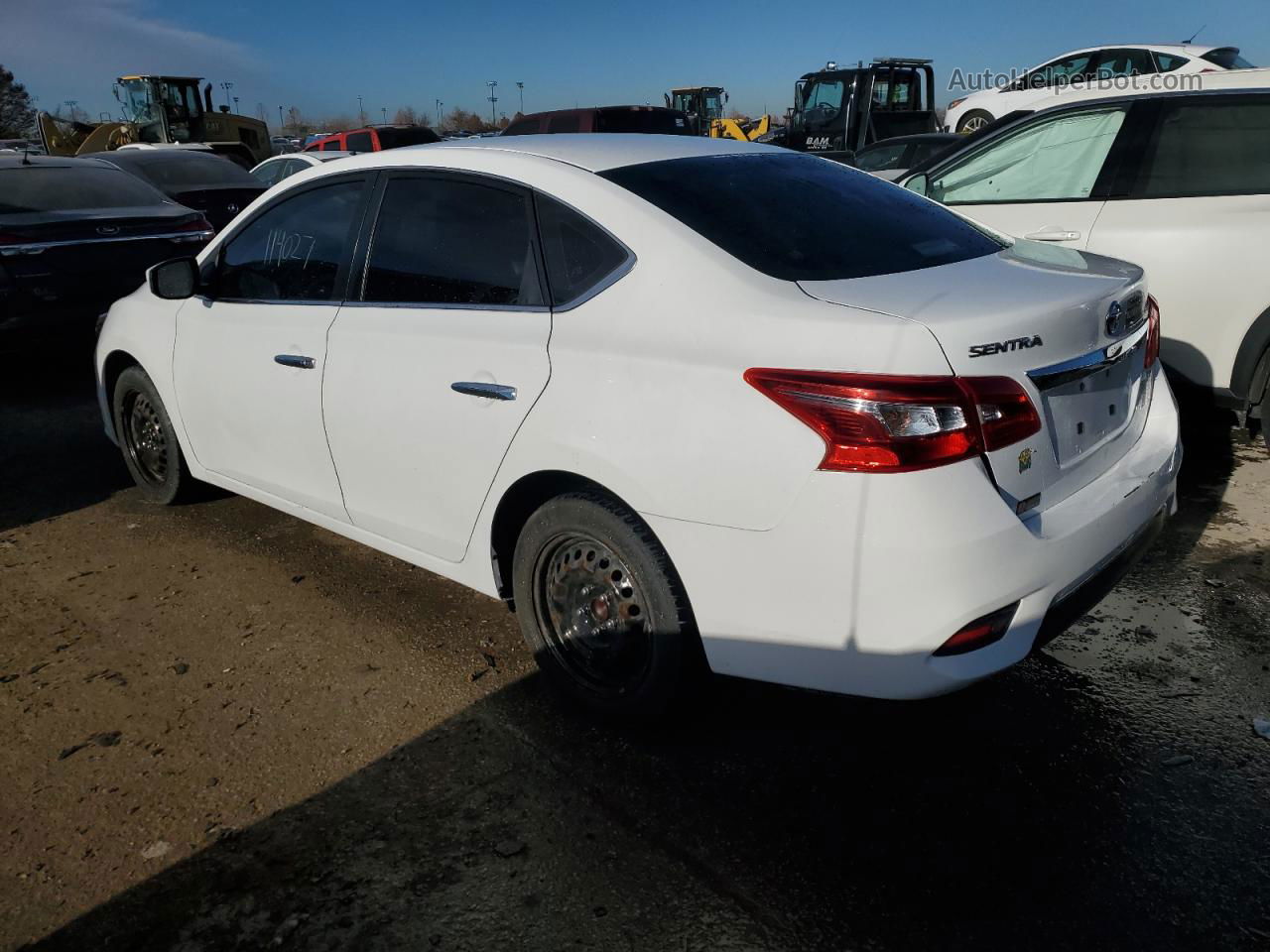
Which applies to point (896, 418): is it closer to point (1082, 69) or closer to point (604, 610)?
point (604, 610)

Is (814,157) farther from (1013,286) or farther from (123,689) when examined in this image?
(123,689)

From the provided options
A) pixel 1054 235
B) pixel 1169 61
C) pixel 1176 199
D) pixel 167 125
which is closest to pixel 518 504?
pixel 1054 235

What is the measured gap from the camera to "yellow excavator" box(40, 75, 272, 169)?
2503cm

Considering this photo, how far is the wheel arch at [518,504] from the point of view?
9.14ft

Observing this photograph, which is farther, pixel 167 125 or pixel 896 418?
pixel 167 125

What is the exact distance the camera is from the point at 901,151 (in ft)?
39.7

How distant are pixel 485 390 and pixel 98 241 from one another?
5.42m

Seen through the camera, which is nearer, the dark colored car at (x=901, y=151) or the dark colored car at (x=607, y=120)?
the dark colored car at (x=901, y=151)

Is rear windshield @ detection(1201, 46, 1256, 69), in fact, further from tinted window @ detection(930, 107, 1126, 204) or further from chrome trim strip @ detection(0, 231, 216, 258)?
chrome trim strip @ detection(0, 231, 216, 258)

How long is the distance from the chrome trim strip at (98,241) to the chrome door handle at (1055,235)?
5.81 metres

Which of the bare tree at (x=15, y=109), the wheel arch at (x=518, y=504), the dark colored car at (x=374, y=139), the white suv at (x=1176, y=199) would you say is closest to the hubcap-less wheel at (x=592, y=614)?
the wheel arch at (x=518, y=504)

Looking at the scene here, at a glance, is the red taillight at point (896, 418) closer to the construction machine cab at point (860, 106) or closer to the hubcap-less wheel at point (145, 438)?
the hubcap-less wheel at point (145, 438)

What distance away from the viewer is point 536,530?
2939mm

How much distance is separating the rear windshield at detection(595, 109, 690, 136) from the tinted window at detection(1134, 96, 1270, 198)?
12.4 meters
